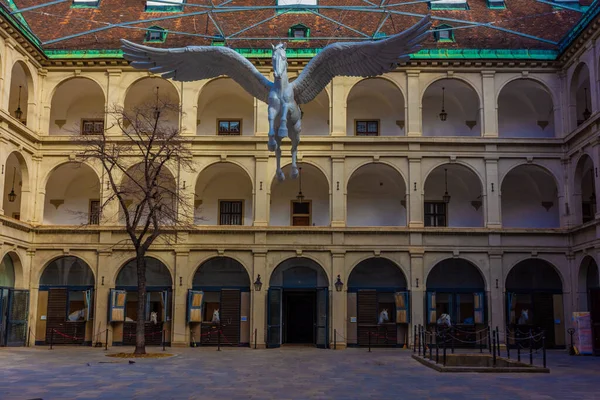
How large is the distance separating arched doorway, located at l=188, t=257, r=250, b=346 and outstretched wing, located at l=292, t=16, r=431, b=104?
14.7 m

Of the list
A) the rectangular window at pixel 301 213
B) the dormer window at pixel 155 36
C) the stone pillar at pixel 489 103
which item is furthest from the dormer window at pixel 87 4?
the stone pillar at pixel 489 103

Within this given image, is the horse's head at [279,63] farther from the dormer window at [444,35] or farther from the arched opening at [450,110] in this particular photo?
the dormer window at [444,35]

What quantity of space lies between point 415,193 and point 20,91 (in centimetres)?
2051

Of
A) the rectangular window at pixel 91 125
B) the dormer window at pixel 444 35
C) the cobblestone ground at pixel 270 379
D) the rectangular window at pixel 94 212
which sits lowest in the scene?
the cobblestone ground at pixel 270 379

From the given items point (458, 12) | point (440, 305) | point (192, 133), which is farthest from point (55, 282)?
point (458, 12)

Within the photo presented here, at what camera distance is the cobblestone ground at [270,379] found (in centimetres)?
1562

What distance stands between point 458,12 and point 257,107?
1272 centimetres

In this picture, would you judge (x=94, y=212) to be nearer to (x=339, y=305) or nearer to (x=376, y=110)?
(x=339, y=305)

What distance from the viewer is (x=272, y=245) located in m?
32.8

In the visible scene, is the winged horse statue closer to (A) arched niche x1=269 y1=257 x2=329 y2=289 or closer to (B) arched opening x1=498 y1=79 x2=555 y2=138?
(A) arched niche x1=269 y1=257 x2=329 y2=289

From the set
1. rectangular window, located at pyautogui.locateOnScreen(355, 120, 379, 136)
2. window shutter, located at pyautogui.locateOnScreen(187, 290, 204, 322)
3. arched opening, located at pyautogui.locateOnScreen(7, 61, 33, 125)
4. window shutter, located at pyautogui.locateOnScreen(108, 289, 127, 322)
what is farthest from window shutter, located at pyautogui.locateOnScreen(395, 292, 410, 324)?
arched opening, located at pyautogui.locateOnScreen(7, 61, 33, 125)

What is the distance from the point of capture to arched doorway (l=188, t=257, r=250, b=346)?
32531mm

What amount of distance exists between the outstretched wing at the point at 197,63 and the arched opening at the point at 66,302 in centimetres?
1620

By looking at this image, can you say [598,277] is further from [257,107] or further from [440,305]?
[257,107]
